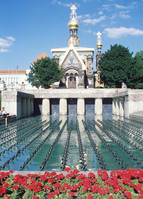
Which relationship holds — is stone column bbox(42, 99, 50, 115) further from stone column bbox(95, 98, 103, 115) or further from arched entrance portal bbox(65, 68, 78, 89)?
arched entrance portal bbox(65, 68, 78, 89)

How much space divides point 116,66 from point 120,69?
1.21m

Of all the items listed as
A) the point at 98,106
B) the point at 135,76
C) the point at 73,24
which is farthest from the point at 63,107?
the point at 73,24

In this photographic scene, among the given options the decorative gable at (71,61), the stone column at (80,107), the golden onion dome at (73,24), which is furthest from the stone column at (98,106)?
the golden onion dome at (73,24)

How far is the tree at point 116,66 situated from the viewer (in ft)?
161

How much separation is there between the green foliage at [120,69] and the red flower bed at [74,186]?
143ft

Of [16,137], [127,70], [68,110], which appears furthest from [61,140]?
[127,70]

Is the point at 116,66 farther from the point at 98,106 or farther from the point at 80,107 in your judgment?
the point at 80,107

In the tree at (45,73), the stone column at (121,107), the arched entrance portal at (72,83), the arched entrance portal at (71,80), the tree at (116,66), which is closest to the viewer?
the stone column at (121,107)

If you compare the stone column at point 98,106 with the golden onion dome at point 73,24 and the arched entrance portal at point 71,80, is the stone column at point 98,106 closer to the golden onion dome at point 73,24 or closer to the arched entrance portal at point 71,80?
the arched entrance portal at point 71,80

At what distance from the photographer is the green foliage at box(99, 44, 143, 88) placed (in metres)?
48.9

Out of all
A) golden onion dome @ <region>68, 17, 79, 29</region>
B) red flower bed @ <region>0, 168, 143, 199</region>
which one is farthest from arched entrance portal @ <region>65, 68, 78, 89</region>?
red flower bed @ <region>0, 168, 143, 199</region>

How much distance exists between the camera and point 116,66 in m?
49.8

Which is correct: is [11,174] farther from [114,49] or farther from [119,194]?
[114,49]

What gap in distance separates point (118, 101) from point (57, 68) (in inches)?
789
